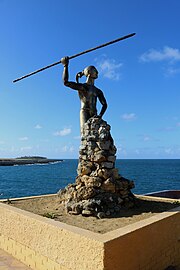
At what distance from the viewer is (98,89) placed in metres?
7.92

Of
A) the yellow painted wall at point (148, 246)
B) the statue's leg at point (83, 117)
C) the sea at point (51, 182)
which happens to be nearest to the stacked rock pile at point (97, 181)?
the statue's leg at point (83, 117)

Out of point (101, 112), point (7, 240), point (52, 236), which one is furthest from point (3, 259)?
point (101, 112)

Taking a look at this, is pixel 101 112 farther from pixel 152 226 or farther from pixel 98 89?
pixel 152 226

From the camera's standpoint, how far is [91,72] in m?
7.76

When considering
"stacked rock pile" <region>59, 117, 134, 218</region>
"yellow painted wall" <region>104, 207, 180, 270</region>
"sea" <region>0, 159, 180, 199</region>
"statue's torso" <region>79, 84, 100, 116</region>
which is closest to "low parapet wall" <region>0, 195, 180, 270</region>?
"yellow painted wall" <region>104, 207, 180, 270</region>

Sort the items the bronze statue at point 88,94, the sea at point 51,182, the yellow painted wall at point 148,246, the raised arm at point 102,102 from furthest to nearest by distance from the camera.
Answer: the sea at point 51,182, the raised arm at point 102,102, the bronze statue at point 88,94, the yellow painted wall at point 148,246

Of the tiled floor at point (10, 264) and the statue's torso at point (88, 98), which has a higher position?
the statue's torso at point (88, 98)

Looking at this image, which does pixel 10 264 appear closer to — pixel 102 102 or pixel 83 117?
pixel 83 117

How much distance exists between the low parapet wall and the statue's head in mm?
4265

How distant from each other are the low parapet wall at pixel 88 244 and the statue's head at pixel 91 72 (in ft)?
14.0

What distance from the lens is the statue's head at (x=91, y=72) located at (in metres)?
7.76

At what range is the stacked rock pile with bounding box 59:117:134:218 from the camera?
6.32 metres

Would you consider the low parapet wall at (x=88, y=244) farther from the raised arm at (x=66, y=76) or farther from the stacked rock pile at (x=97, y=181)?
the raised arm at (x=66, y=76)

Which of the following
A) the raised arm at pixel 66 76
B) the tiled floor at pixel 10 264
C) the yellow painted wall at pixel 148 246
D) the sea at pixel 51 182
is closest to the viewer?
the yellow painted wall at pixel 148 246
